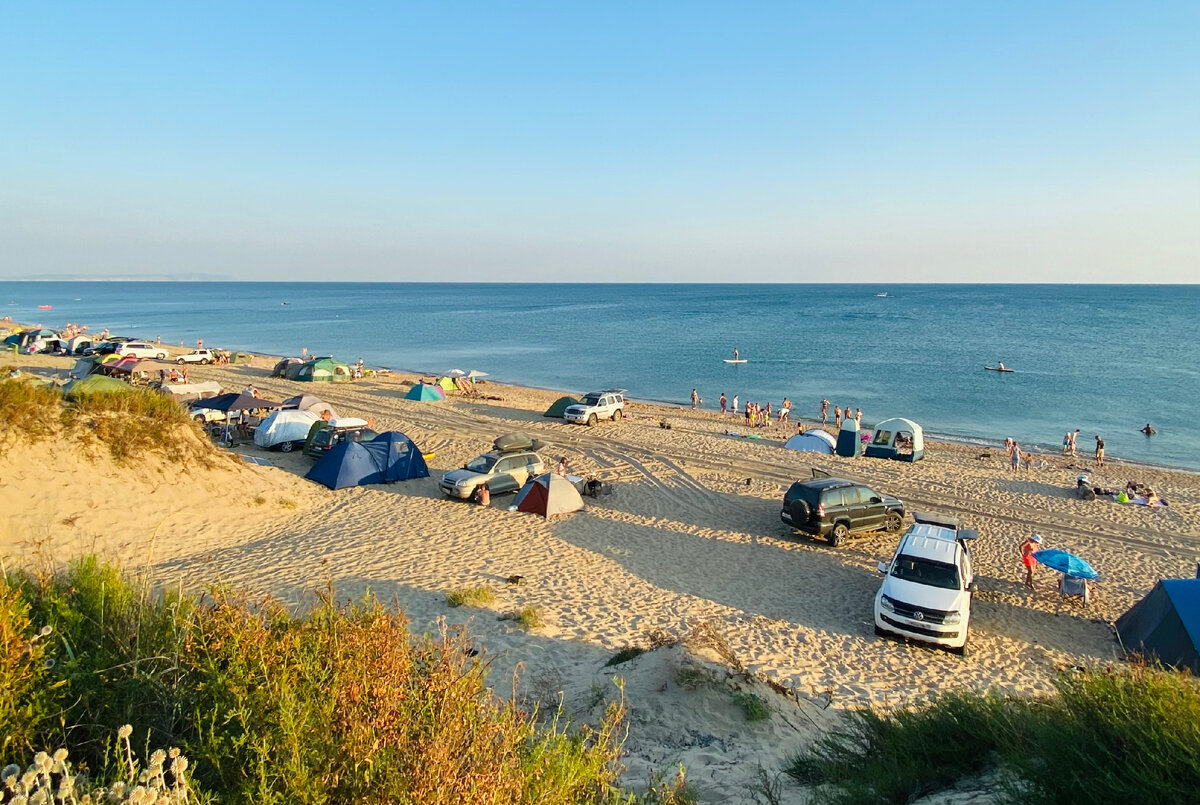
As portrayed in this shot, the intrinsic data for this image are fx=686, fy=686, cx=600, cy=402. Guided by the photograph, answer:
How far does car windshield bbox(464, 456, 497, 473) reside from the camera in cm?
1842

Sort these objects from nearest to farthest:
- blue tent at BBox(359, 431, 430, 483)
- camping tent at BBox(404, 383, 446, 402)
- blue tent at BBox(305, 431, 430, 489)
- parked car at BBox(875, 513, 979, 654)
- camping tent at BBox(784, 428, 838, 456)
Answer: parked car at BBox(875, 513, 979, 654), blue tent at BBox(305, 431, 430, 489), blue tent at BBox(359, 431, 430, 483), camping tent at BBox(784, 428, 838, 456), camping tent at BBox(404, 383, 446, 402)

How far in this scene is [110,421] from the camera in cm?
1562

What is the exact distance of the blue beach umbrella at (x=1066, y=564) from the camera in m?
12.8

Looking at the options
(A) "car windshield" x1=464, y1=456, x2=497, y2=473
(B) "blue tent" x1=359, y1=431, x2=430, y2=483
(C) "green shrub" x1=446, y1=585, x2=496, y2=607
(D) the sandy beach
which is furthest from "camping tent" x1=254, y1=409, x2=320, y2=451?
(C) "green shrub" x1=446, y1=585, x2=496, y2=607

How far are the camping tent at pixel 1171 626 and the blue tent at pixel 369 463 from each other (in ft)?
54.5

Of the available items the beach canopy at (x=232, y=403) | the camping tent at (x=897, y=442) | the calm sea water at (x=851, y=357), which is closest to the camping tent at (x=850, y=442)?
the camping tent at (x=897, y=442)

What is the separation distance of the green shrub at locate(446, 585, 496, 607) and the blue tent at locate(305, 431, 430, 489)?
8.47 metres

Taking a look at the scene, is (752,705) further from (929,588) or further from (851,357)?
(851,357)

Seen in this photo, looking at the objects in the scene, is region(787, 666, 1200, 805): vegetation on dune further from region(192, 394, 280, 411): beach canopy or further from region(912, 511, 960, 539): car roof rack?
region(192, 394, 280, 411): beach canopy

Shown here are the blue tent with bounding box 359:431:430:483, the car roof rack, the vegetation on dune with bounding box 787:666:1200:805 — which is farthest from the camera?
the blue tent with bounding box 359:431:430:483

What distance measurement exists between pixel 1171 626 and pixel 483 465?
14421 millimetres

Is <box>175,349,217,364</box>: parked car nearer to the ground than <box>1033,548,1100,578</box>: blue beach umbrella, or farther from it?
farther from it

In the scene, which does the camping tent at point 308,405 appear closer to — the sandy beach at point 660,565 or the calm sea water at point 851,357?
the sandy beach at point 660,565

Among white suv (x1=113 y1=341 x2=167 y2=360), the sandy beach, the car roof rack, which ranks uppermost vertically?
white suv (x1=113 y1=341 x2=167 y2=360)
